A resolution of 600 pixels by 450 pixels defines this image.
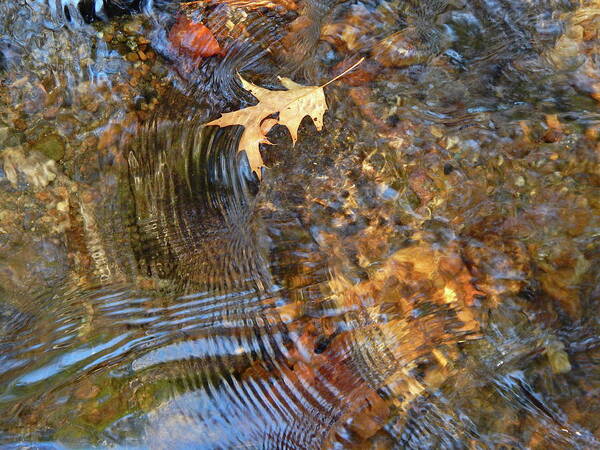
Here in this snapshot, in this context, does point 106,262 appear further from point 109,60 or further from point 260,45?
point 260,45

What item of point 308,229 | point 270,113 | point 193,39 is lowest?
point 308,229

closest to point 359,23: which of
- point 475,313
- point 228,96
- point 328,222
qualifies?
point 228,96

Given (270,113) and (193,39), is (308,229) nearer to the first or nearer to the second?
(270,113)

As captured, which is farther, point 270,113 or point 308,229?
point 270,113

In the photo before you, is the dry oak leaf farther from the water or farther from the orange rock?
the orange rock

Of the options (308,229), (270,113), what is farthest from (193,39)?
(308,229)

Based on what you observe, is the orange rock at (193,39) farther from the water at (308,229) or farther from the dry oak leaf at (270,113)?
the dry oak leaf at (270,113)

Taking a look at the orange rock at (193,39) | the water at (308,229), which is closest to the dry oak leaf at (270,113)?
the water at (308,229)
